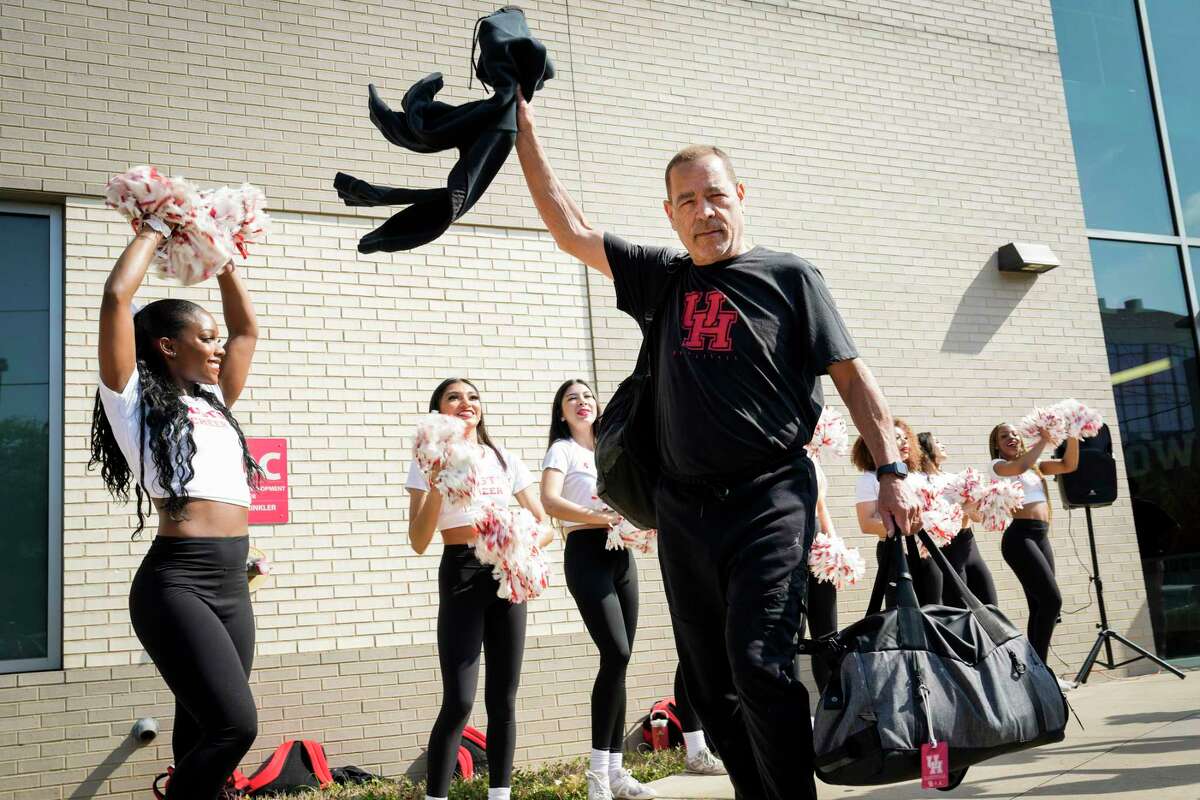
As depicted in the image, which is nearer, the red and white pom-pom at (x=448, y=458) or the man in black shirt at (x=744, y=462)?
the man in black shirt at (x=744, y=462)

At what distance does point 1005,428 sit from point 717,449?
5.96 m

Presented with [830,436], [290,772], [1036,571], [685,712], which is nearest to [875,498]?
[830,436]

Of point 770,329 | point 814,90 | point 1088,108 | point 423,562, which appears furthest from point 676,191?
point 1088,108

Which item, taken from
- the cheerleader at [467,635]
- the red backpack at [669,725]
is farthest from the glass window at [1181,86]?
the cheerleader at [467,635]

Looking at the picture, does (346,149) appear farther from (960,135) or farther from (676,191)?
(960,135)

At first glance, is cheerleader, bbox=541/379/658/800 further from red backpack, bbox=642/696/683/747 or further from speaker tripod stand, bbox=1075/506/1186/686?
speaker tripod stand, bbox=1075/506/1186/686

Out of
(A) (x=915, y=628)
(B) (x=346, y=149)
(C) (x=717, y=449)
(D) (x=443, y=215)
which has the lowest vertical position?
(A) (x=915, y=628)

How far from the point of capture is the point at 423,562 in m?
6.98

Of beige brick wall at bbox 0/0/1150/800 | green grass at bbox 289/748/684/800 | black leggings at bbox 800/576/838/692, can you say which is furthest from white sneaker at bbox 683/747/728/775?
beige brick wall at bbox 0/0/1150/800

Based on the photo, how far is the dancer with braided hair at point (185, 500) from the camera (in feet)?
10.3

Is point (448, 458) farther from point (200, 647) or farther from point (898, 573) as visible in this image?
point (898, 573)

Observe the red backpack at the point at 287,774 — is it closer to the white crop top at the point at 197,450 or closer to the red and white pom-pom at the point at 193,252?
the white crop top at the point at 197,450

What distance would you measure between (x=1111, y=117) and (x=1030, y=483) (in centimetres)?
498

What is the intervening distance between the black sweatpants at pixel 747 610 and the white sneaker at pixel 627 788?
239 cm
